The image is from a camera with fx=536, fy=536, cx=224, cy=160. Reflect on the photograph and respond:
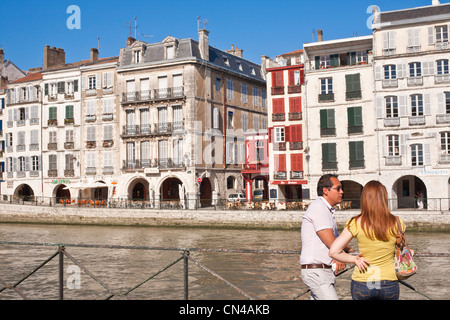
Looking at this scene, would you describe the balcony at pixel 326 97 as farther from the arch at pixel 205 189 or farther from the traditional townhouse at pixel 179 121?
the arch at pixel 205 189

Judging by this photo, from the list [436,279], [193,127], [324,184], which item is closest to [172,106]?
[193,127]

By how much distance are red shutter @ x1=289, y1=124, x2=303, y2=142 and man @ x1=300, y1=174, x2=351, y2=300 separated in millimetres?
36214

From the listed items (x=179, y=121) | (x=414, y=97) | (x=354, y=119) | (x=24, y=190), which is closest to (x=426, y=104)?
(x=414, y=97)

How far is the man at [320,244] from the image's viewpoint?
18.6 feet

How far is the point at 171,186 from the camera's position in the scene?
49.1 m

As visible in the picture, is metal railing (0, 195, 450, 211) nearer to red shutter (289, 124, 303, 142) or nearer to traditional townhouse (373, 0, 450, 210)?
traditional townhouse (373, 0, 450, 210)

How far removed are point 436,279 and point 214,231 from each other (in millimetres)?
19263

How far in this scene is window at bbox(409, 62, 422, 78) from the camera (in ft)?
121

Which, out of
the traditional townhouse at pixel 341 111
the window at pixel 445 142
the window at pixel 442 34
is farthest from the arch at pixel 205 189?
the window at pixel 442 34

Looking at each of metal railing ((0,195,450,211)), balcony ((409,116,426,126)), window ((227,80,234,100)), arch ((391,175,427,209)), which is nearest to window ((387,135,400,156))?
balcony ((409,116,426,126))

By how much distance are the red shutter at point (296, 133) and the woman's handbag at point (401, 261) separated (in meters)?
36.9

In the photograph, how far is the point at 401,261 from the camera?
5.12m

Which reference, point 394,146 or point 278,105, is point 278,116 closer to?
point 278,105

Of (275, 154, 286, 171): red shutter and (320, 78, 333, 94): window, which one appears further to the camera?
(275, 154, 286, 171): red shutter
